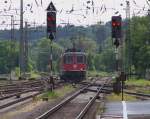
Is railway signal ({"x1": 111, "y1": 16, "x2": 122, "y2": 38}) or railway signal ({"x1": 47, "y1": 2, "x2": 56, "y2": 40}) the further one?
railway signal ({"x1": 111, "y1": 16, "x2": 122, "y2": 38})

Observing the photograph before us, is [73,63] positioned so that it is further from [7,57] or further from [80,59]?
[7,57]

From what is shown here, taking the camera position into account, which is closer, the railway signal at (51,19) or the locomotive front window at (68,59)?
the railway signal at (51,19)

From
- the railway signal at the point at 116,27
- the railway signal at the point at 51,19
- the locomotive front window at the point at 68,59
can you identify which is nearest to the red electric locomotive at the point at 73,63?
the locomotive front window at the point at 68,59

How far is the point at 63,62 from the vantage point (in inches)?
2424

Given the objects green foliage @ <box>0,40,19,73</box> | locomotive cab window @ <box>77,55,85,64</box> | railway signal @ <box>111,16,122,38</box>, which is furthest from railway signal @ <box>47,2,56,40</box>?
green foliage @ <box>0,40,19,73</box>

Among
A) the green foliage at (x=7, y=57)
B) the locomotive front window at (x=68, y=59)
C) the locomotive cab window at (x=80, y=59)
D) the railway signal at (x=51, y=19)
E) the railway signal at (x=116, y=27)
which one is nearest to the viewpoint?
the railway signal at (x=51, y=19)

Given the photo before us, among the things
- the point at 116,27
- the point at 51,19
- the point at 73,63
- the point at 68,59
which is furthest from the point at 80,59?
the point at 51,19

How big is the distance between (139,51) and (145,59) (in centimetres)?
298

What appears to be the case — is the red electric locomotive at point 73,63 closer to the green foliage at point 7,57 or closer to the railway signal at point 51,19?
the railway signal at point 51,19

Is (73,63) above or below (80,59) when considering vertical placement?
below

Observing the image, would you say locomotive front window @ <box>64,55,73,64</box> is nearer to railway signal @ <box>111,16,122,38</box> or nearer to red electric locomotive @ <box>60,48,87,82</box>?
red electric locomotive @ <box>60,48,87,82</box>

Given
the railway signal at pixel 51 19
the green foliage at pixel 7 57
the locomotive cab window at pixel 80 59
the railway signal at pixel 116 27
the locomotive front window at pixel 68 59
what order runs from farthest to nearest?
the green foliage at pixel 7 57, the locomotive cab window at pixel 80 59, the locomotive front window at pixel 68 59, the railway signal at pixel 116 27, the railway signal at pixel 51 19

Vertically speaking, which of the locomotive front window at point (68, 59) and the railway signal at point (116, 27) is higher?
the railway signal at point (116, 27)

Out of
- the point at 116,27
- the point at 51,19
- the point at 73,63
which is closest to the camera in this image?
the point at 51,19
